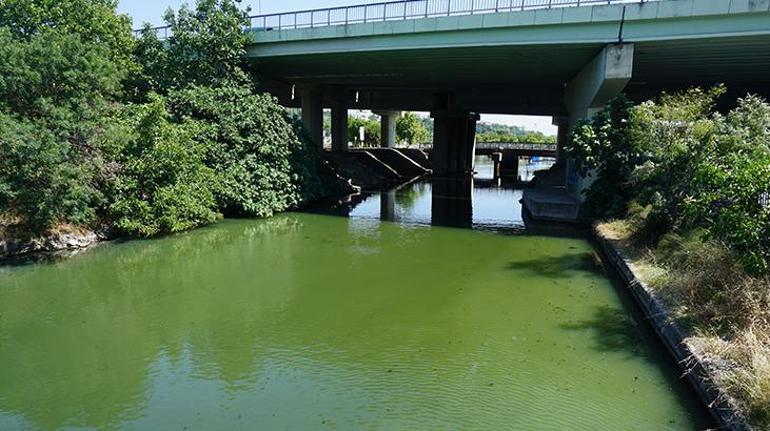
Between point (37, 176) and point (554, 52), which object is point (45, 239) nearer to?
point (37, 176)

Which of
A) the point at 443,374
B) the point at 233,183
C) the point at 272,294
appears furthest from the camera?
the point at 233,183

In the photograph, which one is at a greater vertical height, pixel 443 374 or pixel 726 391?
pixel 726 391

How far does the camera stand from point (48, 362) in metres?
6.45

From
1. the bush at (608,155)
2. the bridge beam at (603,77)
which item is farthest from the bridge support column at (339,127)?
the bush at (608,155)

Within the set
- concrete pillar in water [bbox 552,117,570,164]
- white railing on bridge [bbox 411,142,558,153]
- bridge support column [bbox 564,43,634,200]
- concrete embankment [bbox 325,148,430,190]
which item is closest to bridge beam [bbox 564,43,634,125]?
bridge support column [bbox 564,43,634,200]

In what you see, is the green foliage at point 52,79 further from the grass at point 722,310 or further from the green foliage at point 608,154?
the green foliage at point 608,154

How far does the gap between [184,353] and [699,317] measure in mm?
6495

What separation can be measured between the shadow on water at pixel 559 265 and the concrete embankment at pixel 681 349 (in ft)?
2.65

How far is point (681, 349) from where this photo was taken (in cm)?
623

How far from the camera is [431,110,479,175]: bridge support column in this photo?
3622 cm

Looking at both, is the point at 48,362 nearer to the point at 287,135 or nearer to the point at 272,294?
the point at 272,294

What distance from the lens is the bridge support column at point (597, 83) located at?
1485cm

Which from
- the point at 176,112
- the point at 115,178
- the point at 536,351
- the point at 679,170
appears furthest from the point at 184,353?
the point at 176,112

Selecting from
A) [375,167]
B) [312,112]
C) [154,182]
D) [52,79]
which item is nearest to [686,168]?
[154,182]
